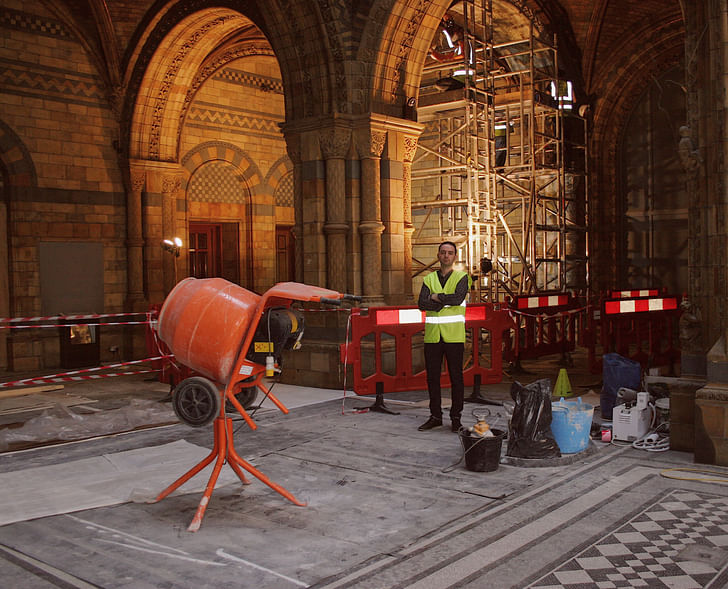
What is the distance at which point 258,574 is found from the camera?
389 centimetres

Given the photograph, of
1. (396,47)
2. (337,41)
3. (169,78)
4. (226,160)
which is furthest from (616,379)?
(226,160)

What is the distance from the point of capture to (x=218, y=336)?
468 cm

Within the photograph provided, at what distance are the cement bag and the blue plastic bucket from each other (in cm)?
151

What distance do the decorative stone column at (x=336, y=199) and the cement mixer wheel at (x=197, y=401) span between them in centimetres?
602

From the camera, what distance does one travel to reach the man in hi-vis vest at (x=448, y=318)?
7.07 meters

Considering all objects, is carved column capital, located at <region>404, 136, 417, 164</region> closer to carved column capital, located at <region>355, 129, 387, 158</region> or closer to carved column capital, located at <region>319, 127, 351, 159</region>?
carved column capital, located at <region>355, 129, 387, 158</region>

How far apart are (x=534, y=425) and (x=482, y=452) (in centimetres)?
59

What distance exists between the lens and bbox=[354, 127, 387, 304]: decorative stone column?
10.6m

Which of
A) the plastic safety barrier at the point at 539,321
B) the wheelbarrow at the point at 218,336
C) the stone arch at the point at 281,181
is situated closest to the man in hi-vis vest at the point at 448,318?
the wheelbarrow at the point at 218,336

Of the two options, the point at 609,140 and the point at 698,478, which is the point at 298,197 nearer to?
the point at 698,478

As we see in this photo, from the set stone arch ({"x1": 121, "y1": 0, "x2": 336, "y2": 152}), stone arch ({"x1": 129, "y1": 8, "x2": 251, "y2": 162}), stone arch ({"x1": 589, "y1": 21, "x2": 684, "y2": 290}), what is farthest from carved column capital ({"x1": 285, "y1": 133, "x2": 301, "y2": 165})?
stone arch ({"x1": 589, "y1": 21, "x2": 684, "y2": 290})

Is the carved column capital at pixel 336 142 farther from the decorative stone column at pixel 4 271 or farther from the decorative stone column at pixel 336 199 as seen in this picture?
the decorative stone column at pixel 4 271

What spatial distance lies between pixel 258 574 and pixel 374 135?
7693mm

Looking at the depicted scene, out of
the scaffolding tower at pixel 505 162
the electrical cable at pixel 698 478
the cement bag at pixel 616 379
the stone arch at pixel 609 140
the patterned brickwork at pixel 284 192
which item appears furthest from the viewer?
the patterned brickwork at pixel 284 192
